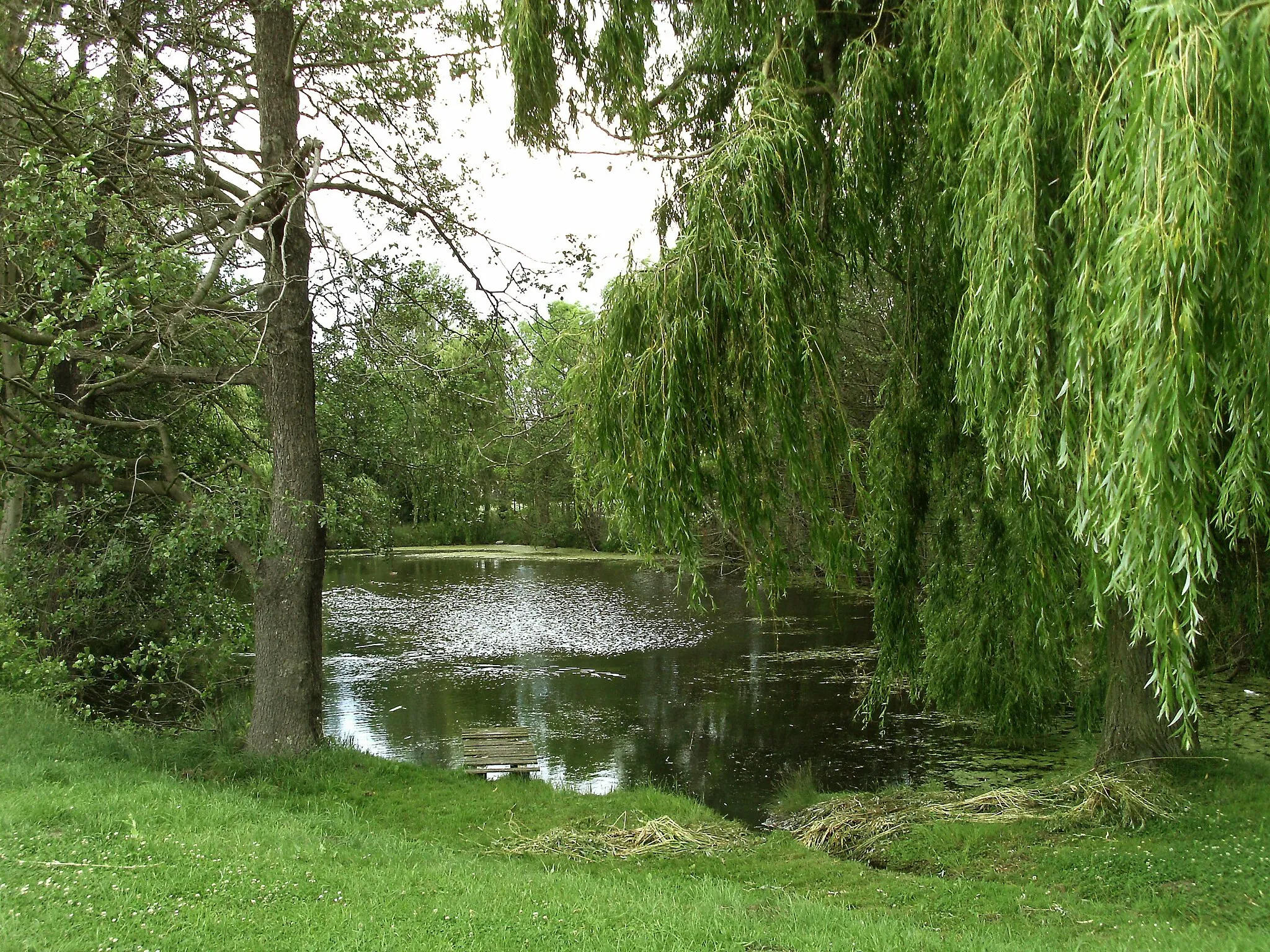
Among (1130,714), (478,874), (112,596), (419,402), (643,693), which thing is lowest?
(643,693)

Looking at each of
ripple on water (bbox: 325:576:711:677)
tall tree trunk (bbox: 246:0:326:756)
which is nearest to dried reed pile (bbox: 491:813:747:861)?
tall tree trunk (bbox: 246:0:326:756)

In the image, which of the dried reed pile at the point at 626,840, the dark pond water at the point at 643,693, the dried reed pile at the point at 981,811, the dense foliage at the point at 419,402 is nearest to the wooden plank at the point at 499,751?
the dark pond water at the point at 643,693

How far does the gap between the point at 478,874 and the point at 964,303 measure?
4.70 meters

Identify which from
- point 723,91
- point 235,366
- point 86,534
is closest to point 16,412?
point 86,534

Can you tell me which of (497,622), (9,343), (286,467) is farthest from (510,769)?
(497,622)

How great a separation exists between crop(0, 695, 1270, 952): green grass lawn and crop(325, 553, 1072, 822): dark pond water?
2432 millimetres

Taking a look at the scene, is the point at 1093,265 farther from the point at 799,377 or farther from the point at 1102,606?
the point at 799,377

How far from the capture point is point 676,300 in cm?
540

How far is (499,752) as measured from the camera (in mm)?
10680

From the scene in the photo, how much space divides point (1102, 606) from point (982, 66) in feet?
9.86

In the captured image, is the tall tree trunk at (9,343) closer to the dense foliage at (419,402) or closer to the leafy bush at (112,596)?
the leafy bush at (112,596)

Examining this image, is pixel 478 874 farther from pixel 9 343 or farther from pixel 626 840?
pixel 9 343

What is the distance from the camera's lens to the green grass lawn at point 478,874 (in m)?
4.14

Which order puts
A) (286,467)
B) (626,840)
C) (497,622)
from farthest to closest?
(497,622)
(286,467)
(626,840)
